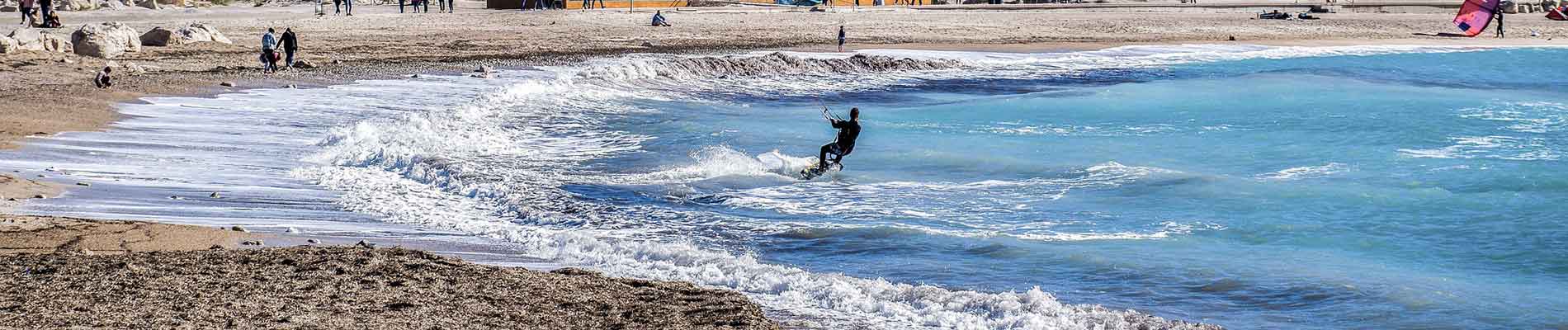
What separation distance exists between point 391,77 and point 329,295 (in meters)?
19.9

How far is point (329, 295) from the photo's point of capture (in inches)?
357

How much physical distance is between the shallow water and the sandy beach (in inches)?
39.4

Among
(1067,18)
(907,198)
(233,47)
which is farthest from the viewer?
(1067,18)

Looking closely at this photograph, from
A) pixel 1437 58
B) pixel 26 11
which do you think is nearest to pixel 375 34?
pixel 26 11

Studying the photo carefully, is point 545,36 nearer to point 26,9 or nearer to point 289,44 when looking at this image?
point 26,9

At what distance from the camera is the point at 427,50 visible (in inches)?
1371

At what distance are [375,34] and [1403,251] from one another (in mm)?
30451

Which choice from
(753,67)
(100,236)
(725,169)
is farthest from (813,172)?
(753,67)

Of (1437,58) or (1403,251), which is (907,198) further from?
(1437,58)

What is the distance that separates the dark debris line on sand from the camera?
27.3ft

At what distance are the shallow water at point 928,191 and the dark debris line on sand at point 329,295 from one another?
2.86 feet

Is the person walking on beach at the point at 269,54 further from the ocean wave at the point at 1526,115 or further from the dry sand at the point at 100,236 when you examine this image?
the ocean wave at the point at 1526,115

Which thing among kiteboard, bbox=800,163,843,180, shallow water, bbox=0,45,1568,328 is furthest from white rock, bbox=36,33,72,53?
kiteboard, bbox=800,163,843,180

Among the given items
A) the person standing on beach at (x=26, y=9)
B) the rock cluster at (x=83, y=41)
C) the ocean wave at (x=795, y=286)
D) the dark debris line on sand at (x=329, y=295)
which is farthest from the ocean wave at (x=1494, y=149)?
the person standing on beach at (x=26, y=9)
